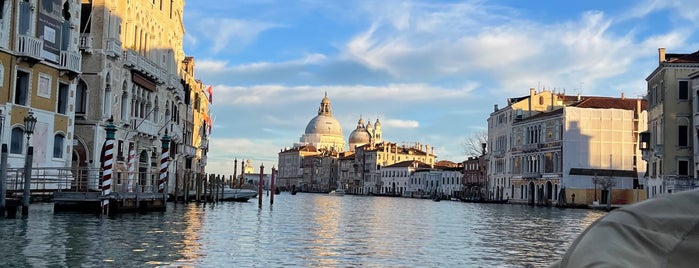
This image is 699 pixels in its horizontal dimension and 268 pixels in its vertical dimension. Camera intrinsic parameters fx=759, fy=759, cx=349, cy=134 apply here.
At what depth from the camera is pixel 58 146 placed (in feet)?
83.5

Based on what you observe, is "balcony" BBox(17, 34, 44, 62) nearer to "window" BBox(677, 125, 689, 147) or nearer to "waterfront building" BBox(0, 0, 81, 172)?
"waterfront building" BBox(0, 0, 81, 172)

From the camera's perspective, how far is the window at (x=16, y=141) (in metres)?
22.7

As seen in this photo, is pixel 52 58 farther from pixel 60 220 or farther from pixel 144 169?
pixel 144 169

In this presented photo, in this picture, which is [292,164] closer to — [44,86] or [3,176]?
[44,86]

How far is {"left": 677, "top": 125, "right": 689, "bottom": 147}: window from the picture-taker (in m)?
36.6

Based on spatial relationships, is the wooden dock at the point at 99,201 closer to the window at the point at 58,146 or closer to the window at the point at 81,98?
the window at the point at 58,146

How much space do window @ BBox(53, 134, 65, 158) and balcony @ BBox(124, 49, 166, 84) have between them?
17.3 feet

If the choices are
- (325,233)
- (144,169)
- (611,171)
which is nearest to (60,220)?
(325,233)

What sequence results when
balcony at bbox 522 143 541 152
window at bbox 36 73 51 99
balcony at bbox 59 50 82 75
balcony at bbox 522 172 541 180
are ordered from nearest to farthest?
1. window at bbox 36 73 51 99
2. balcony at bbox 59 50 82 75
3. balcony at bbox 522 172 541 180
4. balcony at bbox 522 143 541 152

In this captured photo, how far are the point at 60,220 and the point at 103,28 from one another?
1171 centimetres

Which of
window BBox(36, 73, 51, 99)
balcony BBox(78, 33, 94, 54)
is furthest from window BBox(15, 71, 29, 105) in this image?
balcony BBox(78, 33, 94, 54)

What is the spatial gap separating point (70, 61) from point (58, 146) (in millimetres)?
2886

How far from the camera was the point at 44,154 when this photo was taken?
24.4 meters

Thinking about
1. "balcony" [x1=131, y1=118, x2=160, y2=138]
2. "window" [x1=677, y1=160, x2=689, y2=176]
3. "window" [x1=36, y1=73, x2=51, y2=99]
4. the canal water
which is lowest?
the canal water
